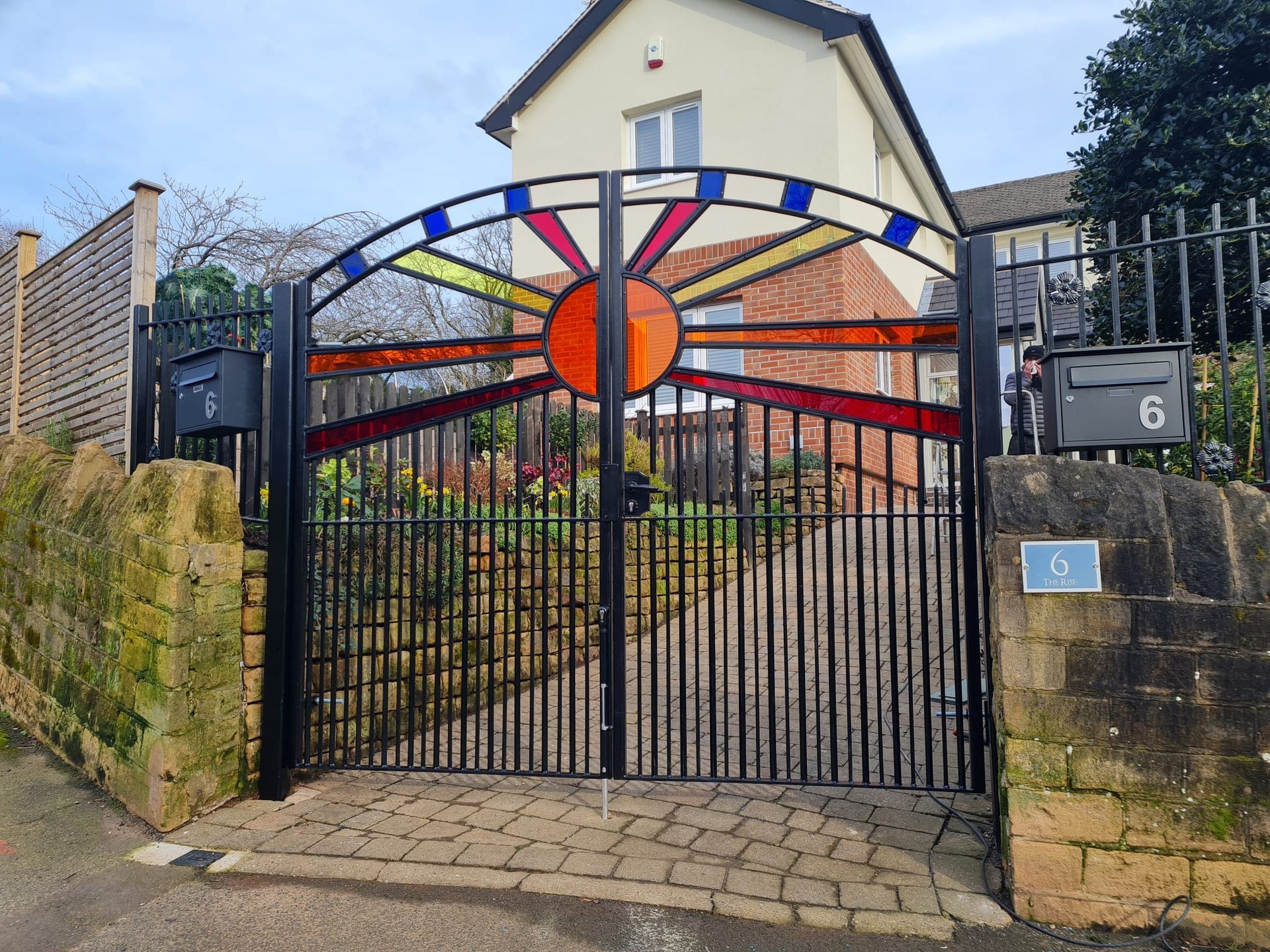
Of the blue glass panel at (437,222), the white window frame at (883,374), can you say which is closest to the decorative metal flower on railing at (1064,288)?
the blue glass panel at (437,222)

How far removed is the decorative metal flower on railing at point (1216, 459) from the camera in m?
3.21

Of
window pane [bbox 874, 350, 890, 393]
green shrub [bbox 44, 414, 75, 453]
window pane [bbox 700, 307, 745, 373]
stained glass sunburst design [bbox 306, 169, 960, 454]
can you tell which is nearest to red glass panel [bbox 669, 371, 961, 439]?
stained glass sunburst design [bbox 306, 169, 960, 454]

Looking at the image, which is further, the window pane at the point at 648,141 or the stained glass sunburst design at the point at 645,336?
the window pane at the point at 648,141

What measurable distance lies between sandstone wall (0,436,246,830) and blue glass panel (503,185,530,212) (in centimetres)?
203

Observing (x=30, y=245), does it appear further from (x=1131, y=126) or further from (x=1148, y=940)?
(x=1131, y=126)

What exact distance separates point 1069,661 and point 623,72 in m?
11.2

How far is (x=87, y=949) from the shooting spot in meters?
2.88

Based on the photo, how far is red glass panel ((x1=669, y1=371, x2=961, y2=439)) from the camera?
3699mm

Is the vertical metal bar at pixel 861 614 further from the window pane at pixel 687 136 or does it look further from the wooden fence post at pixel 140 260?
the window pane at pixel 687 136

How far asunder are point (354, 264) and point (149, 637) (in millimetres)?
2173

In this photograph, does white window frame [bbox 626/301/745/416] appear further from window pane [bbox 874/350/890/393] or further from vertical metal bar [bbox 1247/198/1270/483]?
vertical metal bar [bbox 1247/198/1270/483]

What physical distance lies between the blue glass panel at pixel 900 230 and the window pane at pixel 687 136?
7.94 m

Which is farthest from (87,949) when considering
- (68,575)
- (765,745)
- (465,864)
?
(765,745)

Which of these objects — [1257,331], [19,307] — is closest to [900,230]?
[1257,331]
